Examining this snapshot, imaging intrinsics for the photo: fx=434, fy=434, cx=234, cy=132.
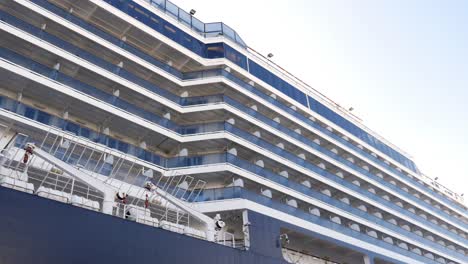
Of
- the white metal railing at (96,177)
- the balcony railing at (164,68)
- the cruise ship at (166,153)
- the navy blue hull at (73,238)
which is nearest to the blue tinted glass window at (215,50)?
the cruise ship at (166,153)

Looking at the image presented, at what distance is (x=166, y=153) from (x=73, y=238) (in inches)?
481

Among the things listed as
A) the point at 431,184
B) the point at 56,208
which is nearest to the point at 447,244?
the point at 431,184

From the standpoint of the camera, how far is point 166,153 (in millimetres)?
25312

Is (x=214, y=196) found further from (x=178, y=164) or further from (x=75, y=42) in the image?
(x=75, y=42)

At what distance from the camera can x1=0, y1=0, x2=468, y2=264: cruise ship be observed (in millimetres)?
14883

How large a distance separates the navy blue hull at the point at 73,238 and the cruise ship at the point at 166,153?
40 mm

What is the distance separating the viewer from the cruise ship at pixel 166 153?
1488 cm

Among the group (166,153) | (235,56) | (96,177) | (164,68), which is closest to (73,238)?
(96,177)

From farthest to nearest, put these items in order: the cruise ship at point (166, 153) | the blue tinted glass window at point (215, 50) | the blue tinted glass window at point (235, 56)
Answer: the blue tinted glass window at point (235, 56) < the blue tinted glass window at point (215, 50) < the cruise ship at point (166, 153)

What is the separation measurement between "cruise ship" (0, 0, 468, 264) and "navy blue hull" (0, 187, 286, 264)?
0.04 meters

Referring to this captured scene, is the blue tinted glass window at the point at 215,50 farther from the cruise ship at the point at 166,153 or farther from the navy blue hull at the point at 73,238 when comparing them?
the navy blue hull at the point at 73,238

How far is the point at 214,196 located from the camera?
22469mm

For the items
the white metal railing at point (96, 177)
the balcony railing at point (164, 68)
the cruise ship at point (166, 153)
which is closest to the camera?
the cruise ship at point (166, 153)

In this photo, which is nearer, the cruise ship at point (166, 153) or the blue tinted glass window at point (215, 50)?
the cruise ship at point (166, 153)
